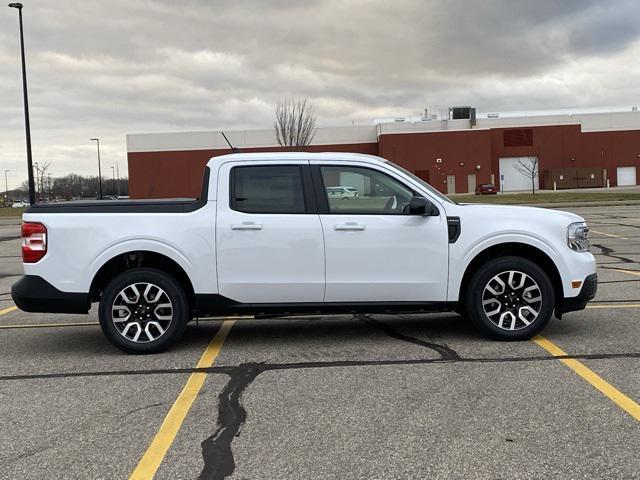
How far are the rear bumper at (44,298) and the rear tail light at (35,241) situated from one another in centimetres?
20

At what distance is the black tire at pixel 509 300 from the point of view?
573 centimetres

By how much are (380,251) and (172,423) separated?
2.53 m

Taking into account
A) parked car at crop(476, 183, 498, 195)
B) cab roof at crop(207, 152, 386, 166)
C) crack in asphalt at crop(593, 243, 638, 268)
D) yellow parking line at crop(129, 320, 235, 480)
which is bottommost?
yellow parking line at crop(129, 320, 235, 480)

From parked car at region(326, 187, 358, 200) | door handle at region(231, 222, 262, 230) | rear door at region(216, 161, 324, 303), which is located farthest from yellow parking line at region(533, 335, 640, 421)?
door handle at region(231, 222, 262, 230)

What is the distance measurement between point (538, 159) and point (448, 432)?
238 feet

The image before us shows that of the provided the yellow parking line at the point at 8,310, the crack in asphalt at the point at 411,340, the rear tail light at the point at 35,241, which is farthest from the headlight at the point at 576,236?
the yellow parking line at the point at 8,310

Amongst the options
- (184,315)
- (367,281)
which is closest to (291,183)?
(367,281)

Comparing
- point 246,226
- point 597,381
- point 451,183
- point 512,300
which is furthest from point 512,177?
point 597,381

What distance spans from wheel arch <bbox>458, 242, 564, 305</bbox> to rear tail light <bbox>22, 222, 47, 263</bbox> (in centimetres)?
398

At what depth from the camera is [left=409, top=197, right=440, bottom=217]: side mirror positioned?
18.1 ft

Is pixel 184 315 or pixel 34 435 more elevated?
pixel 184 315

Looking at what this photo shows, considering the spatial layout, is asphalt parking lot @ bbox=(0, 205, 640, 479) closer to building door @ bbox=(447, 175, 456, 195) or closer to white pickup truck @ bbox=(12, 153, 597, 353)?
white pickup truck @ bbox=(12, 153, 597, 353)

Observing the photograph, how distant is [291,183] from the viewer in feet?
19.0

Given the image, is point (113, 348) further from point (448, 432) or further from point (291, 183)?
point (448, 432)
